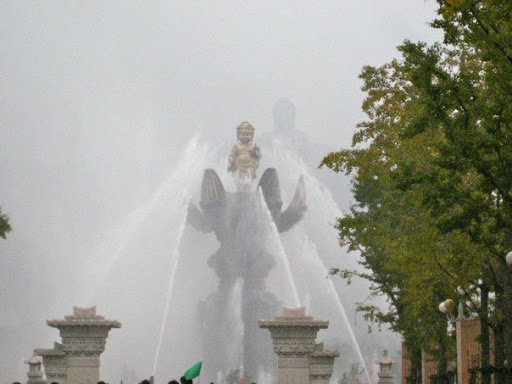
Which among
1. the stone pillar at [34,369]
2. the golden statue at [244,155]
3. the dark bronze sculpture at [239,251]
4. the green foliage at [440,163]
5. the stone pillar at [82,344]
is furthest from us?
the golden statue at [244,155]

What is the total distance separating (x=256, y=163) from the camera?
54.9 meters

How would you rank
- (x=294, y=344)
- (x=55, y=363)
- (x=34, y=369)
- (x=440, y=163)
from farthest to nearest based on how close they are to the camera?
1. (x=34, y=369)
2. (x=55, y=363)
3. (x=294, y=344)
4. (x=440, y=163)

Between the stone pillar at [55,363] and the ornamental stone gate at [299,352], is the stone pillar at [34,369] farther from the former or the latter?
the ornamental stone gate at [299,352]

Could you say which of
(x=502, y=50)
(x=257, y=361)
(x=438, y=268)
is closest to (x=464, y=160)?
(x=502, y=50)

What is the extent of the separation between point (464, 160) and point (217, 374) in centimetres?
3164

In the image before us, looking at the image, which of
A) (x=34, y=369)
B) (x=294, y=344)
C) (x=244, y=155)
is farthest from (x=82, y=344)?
(x=244, y=155)

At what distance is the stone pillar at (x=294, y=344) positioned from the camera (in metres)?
29.9

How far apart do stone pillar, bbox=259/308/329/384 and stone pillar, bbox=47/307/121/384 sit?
15.8ft

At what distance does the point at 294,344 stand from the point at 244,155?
25.5m

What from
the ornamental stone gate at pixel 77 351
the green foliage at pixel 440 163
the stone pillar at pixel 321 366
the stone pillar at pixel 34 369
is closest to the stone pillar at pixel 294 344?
the stone pillar at pixel 321 366

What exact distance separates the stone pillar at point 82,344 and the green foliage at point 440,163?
25.5 ft

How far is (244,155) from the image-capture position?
54.7m

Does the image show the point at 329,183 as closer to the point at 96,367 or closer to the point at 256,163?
the point at 256,163

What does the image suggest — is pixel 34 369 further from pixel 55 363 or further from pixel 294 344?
pixel 294 344
